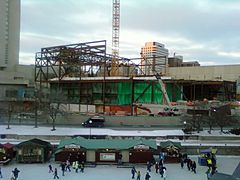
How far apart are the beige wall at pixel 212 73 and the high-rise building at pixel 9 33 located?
4532 centimetres

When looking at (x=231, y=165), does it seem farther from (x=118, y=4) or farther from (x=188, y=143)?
(x=118, y=4)

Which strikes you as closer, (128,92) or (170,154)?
(170,154)

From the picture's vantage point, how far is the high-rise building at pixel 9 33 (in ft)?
301

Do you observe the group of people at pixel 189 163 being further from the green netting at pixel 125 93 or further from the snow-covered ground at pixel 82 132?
the green netting at pixel 125 93

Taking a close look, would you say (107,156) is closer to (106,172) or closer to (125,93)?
(106,172)

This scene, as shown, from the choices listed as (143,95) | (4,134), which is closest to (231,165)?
(4,134)

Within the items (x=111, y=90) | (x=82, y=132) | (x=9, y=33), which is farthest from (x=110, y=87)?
(x=9, y=33)

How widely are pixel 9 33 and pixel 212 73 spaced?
55.1 metres

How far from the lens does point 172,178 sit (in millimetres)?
26078

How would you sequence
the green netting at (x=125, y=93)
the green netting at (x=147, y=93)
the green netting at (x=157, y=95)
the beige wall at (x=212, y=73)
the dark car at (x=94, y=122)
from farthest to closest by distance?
1. the beige wall at (x=212, y=73)
2. the green netting at (x=125, y=93)
3. the green netting at (x=147, y=93)
4. the green netting at (x=157, y=95)
5. the dark car at (x=94, y=122)

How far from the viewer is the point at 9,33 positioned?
9425 centimetres

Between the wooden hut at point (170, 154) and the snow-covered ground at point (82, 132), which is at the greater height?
the snow-covered ground at point (82, 132)

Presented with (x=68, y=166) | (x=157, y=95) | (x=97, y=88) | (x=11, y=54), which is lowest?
(x=68, y=166)

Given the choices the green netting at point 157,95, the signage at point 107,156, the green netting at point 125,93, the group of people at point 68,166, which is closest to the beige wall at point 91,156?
the signage at point 107,156
